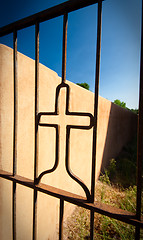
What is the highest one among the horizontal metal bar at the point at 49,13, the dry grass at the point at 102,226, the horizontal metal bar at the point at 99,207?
the horizontal metal bar at the point at 49,13

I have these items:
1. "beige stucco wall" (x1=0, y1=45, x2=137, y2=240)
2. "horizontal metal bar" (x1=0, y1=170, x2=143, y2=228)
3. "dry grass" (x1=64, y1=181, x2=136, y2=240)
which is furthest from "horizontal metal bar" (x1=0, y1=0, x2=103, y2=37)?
"dry grass" (x1=64, y1=181, x2=136, y2=240)

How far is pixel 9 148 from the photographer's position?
3.66 ft

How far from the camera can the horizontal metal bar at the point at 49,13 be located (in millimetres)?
630

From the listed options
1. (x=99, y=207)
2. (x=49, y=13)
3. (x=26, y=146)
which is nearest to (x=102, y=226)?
(x=26, y=146)

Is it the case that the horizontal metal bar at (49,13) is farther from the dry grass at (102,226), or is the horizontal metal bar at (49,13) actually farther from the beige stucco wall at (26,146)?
the dry grass at (102,226)

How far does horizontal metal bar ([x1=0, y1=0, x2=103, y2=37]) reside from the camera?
0.63m

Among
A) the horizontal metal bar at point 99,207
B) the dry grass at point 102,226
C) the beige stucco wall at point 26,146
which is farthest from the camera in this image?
the dry grass at point 102,226

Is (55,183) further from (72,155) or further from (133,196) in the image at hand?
(133,196)

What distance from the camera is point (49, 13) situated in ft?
2.30

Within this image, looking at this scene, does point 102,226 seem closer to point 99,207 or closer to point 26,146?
→ point 26,146

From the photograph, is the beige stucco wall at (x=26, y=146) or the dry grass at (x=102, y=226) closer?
the beige stucco wall at (x=26, y=146)

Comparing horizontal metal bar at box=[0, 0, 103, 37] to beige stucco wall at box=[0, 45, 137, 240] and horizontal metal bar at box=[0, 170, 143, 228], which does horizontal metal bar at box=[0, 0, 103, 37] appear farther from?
horizontal metal bar at box=[0, 170, 143, 228]

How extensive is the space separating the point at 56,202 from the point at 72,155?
2.49ft

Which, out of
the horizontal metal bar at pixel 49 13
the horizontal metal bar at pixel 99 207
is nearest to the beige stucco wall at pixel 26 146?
the horizontal metal bar at pixel 49 13
